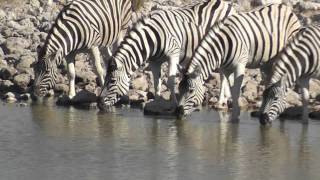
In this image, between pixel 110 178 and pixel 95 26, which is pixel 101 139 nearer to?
pixel 110 178

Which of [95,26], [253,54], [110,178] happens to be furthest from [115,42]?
[110,178]

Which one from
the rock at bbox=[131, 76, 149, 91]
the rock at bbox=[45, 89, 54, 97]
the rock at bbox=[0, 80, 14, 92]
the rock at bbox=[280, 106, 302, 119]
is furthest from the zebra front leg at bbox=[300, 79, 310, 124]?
the rock at bbox=[0, 80, 14, 92]

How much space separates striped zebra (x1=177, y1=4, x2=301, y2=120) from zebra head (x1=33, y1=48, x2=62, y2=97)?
367 cm

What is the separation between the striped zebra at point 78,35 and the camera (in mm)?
19969

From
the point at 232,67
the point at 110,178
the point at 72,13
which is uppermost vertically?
the point at 72,13

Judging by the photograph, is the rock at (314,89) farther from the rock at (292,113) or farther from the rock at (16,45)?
the rock at (16,45)

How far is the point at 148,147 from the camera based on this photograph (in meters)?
13.7

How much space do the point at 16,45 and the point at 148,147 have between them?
1440 centimetres

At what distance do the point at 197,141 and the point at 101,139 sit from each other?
145cm

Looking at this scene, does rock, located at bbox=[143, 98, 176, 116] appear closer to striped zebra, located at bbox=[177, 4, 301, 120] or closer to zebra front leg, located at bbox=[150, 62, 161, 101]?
zebra front leg, located at bbox=[150, 62, 161, 101]

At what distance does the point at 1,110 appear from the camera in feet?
60.4

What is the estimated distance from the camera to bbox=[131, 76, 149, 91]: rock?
21.4 meters

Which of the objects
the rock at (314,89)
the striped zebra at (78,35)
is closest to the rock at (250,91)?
the rock at (314,89)

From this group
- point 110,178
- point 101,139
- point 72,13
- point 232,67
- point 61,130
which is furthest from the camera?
point 72,13
